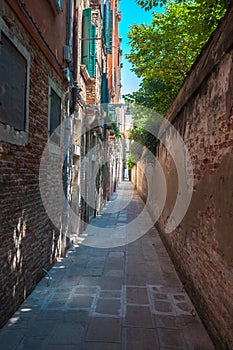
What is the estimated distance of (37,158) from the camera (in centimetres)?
433

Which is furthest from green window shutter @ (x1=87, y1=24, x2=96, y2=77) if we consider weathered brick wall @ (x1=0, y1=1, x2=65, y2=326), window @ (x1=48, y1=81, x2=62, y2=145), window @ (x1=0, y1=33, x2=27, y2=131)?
window @ (x1=0, y1=33, x2=27, y2=131)

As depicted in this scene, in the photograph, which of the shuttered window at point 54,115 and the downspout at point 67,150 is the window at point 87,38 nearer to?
the downspout at point 67,150

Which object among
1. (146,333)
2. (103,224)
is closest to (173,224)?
(146,333)

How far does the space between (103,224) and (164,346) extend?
277 inches

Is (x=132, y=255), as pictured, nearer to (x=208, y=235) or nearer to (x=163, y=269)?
(x=163, y=269)

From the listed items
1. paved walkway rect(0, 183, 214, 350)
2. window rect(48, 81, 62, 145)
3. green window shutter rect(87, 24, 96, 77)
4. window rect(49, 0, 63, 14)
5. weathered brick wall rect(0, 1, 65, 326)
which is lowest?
paved walkway rect(0, 183, 214, 350)

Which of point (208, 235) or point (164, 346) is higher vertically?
point (208, 235)

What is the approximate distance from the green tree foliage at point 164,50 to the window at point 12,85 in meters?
4.42

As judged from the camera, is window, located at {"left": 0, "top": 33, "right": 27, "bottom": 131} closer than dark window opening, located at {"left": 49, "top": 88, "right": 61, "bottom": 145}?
Yes

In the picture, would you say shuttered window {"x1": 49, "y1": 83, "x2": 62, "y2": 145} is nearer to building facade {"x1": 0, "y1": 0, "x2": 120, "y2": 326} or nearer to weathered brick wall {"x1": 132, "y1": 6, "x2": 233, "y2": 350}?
building facade {"x1": 0, "y1": 0, "x2": 120, "y2": 326}

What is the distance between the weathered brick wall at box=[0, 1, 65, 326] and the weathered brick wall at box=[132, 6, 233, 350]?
2317 mm

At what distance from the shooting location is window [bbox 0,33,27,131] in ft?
10.0

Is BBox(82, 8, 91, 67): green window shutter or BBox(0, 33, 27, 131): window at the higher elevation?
BBox(82, 8, 91, 67): green window shutter

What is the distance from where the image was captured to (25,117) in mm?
3746
